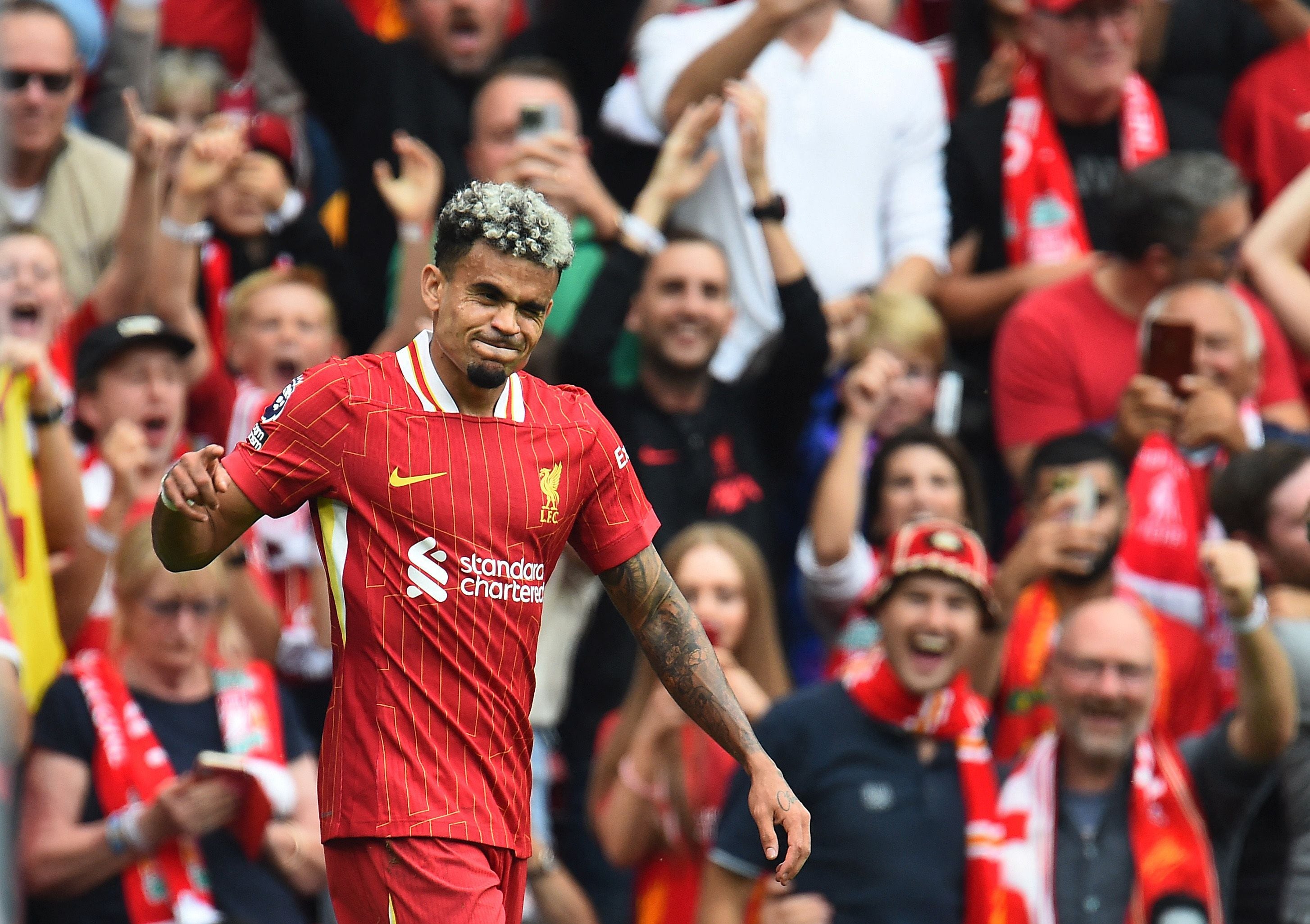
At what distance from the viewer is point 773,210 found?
25.3ft

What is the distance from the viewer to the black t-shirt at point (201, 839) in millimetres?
5695

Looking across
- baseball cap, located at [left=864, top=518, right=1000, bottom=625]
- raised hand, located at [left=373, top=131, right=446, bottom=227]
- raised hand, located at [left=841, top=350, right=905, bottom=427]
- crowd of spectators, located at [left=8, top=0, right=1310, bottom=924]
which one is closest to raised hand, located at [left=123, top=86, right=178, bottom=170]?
crowd of spectators, located at [left=8, top=0, right=1310, bottom=924]

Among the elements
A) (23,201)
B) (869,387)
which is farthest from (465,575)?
(23,201)

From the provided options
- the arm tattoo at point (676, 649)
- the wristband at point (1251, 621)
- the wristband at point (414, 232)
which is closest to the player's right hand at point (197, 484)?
the arm tattoo at point (676, 649)

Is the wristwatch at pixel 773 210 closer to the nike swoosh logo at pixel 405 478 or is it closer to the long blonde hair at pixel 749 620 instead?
the long blonde hair at pixel 749 620

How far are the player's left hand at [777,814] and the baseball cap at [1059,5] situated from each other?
484 centimetres

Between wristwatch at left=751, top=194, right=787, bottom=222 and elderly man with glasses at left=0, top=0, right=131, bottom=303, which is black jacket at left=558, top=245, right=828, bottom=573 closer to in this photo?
wristwatch at left=751, top=194, right=787, bottom=222

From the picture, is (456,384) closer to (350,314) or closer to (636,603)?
(636,603)

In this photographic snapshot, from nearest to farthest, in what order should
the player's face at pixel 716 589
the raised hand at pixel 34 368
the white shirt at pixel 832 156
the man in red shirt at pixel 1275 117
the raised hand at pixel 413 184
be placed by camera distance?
the raised hand at pixel 34 368 → the player's face at pixel 716 589 → the raised hand at pixel 413 184 → the white shirt at pixel 832 156 → the man in red shirt at pixel 1275 117

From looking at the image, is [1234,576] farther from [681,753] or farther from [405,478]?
[405,478]

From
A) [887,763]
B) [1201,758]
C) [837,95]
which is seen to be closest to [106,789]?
[887,763]

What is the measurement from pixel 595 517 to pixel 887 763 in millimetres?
2151

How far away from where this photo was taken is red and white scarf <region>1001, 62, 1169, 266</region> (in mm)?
8195

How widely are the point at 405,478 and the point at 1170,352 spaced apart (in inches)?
155
